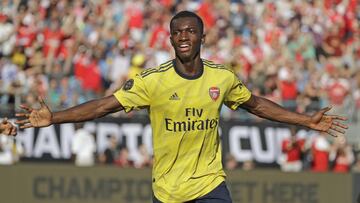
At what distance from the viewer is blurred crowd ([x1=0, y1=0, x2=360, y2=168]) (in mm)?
17719

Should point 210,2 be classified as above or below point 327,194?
above

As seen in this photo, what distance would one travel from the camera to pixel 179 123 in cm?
762

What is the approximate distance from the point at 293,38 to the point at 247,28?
102 centimetres

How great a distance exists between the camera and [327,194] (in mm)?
17297

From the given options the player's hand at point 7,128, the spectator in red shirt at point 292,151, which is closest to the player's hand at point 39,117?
the player's hand at point 7,128

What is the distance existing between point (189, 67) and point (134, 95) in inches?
18.6

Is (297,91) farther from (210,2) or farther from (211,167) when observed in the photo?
(211,167)

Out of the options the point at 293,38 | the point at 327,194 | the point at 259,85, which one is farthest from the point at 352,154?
the point at 293,38

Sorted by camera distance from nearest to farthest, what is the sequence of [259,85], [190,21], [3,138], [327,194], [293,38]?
[190,21]
[3,138]
[327,194]
[259,85]
[293,38]

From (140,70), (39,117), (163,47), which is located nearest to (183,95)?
(39,117)

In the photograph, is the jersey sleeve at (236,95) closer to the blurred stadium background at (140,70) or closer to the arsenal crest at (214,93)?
the arsenal crest at (214,93)

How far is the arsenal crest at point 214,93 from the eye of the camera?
7.68m

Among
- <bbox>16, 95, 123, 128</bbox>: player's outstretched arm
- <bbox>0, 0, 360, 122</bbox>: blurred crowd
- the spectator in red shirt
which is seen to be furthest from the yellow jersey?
the spectator in red shirt

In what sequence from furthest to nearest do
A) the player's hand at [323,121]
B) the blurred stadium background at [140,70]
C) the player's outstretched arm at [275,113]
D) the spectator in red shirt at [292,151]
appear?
the spectator in red shirt at [292,151]
the blurred stadium background at [140,70]
the player's hand at [323,121]
the player's outstretched arm at [275,113]
